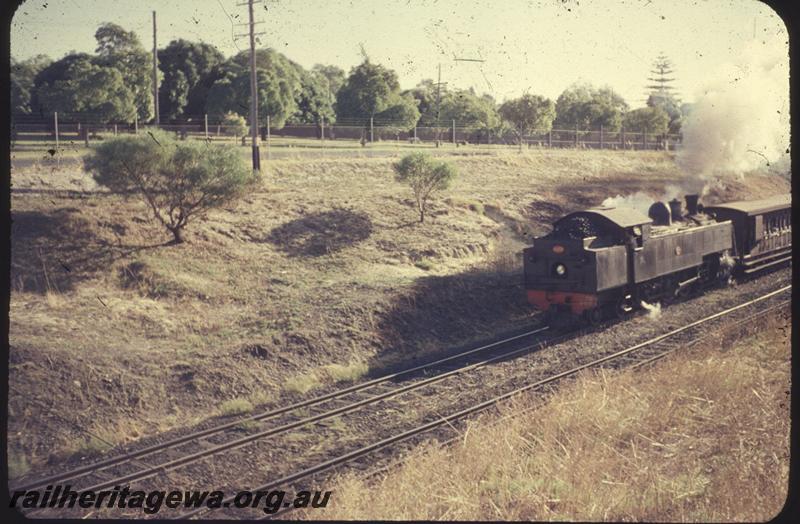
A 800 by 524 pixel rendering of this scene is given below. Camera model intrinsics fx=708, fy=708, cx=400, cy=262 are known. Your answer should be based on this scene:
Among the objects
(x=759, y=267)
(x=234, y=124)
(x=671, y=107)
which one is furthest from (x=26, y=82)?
(x=671, y=107)

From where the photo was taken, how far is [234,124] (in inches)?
1398

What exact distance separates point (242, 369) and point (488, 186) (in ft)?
71.2

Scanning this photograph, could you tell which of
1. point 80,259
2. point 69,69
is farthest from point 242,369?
point 69,69

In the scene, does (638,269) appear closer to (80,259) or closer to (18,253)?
(80,259)

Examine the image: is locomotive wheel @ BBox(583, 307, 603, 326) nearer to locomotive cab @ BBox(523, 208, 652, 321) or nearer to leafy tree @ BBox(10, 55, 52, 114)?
locomotive cab @ BBox(523, 208, 652, 321)

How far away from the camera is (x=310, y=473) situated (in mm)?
11242

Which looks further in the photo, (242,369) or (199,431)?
(242,369)

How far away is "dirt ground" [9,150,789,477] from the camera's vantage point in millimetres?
14172

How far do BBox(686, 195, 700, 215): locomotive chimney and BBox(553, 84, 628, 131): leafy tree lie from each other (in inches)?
1059

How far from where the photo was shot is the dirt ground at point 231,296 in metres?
14.2

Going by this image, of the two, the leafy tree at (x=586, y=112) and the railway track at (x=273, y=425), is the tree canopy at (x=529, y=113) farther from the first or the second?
the railway track at (x=273, y=425)

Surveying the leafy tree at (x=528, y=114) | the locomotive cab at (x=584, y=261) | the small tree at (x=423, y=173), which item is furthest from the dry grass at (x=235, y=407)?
the leafy tree at (x=528, y=114)

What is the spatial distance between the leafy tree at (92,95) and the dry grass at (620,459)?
21416 mm

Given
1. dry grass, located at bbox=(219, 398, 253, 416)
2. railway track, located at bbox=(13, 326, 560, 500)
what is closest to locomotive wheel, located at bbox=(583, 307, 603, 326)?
railway track, located at bbox=(13, 326, 560, 500)
